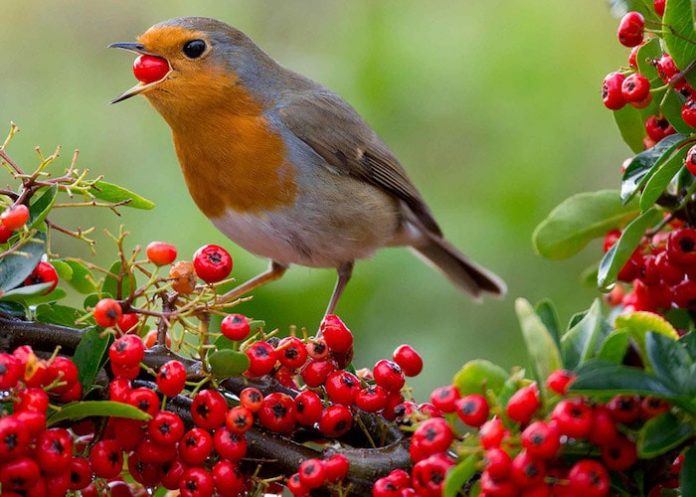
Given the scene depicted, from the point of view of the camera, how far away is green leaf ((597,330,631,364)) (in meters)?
1.66

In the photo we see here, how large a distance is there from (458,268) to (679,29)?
281 centimetres

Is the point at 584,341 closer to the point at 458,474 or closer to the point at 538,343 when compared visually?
the point at 538,343

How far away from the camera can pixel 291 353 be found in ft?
7.00

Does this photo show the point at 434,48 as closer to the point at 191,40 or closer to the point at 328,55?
the point at 328,55

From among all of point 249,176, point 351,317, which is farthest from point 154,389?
point 351,317

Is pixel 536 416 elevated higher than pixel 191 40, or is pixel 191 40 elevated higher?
pixel 191 40

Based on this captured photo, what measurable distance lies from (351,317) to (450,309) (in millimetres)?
656

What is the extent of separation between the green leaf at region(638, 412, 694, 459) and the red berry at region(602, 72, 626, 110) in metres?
0.86

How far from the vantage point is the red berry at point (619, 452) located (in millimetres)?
1658

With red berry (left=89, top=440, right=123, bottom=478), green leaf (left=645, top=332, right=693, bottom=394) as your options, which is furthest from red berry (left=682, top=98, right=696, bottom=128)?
red berry (left=89, top=440, right=123, bottom=478)

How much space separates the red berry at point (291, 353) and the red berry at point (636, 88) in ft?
2.78

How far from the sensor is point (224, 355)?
1.95 meters

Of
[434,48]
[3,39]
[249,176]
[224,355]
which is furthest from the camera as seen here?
[3,39]

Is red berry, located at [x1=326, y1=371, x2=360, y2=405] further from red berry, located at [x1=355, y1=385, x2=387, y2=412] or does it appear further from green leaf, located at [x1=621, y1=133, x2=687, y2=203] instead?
green leaf, located at [x1=621, y1=133, x2=687, y2=203]
